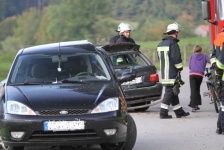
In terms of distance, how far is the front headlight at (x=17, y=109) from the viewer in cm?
1040

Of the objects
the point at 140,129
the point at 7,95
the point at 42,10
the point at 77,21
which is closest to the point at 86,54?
the point at 7,95

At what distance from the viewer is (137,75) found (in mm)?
17484

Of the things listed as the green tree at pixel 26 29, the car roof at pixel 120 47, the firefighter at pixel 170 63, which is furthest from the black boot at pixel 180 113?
the green tree at pixel 26 29

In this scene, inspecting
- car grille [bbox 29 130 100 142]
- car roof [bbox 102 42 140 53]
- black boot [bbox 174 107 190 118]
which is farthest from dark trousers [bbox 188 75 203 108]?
car grille [bbox 29 130 100 142]

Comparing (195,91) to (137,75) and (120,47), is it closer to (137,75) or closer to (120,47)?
(137,75)

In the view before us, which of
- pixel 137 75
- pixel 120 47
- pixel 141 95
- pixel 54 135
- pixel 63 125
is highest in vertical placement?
pixel 120 47

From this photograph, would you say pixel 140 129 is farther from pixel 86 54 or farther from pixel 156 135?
pixel 86 54

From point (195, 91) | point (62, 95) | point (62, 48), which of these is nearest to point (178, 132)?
point (62, 48)

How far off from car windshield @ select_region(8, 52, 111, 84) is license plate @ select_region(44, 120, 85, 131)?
3.75 feet

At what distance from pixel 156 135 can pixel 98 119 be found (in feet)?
10.5

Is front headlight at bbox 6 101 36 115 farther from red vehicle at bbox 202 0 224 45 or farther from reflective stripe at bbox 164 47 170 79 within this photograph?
red vehicle at bbox 202 0 224 45

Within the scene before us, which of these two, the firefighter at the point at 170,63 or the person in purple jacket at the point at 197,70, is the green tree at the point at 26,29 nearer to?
the person in purple jacket at the point at 197,70

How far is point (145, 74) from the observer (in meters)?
17.6

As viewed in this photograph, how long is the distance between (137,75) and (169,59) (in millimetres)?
1583
